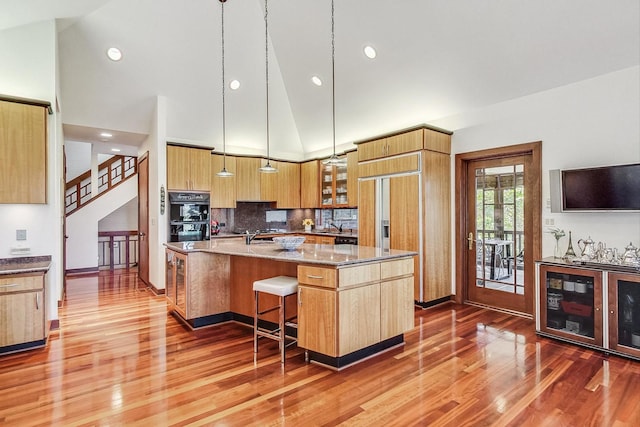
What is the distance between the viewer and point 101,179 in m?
9.45

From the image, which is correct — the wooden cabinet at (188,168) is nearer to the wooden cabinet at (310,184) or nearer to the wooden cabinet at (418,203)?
the wooden cabinet at (310,184)

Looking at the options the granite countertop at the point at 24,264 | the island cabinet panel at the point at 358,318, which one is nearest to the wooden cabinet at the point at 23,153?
the granite countertop at the point at 24,264

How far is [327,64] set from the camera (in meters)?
5.42

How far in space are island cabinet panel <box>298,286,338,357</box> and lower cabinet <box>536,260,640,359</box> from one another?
2390 mm

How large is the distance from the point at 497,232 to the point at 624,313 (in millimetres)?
1686

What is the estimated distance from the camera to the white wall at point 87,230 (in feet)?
25.1

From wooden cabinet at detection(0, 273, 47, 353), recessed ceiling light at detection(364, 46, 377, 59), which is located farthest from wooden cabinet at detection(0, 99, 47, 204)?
recessed ceiling light at detection(364, 46, 377, 59)

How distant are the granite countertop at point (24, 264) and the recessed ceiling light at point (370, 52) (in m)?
4.48

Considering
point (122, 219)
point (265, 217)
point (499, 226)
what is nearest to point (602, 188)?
point (499, 226)

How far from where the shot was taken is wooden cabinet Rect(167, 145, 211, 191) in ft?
18.9

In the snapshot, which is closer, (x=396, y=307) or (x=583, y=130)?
(x=396, y=307)

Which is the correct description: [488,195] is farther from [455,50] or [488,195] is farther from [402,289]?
[402,289]

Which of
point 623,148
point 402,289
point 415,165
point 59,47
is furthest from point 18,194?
point 623,148

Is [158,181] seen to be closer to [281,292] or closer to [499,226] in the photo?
[281,292]
